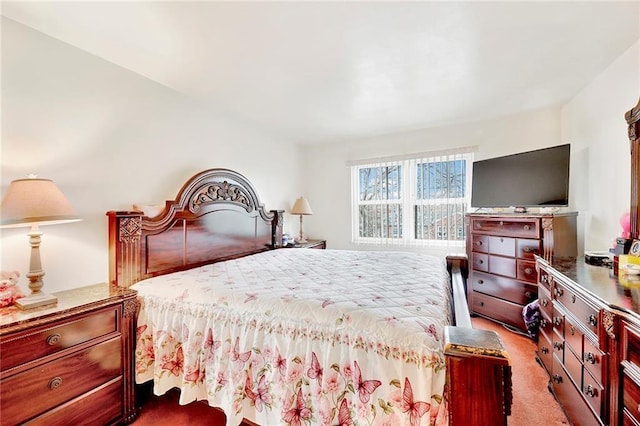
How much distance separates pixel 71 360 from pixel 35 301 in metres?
0.37

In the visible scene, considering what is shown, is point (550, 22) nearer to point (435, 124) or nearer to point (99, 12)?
point (435, 124)

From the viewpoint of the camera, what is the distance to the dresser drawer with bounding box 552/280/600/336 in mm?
1303

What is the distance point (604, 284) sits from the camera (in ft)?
4.67

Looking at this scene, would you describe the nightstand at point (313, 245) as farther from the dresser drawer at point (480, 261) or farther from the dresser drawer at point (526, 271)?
the dresser drawer at point (526, 271)

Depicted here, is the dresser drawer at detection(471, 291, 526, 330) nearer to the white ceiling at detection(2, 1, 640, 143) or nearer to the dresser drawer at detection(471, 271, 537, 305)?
the dresser drawer at detection(471, 271, 537, 305)

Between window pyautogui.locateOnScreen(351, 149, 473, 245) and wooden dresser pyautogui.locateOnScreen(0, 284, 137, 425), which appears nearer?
wooden dresser pyautogui.locateOnScreen(0, 284, 137, 425)

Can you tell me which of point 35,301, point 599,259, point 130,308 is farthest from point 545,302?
point 35,301

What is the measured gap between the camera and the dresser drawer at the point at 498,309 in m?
2.85

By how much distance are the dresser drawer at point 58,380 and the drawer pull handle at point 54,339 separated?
9cm

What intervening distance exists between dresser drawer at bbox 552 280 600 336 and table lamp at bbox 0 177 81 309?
9.02 ft

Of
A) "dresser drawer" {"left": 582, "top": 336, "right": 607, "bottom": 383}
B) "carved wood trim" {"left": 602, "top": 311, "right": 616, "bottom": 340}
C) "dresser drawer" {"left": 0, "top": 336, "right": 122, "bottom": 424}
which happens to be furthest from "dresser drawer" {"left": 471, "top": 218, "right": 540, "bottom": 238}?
"dresser drawer" {"left": 0, "top": 336, "right": 122, "bottom": 424}

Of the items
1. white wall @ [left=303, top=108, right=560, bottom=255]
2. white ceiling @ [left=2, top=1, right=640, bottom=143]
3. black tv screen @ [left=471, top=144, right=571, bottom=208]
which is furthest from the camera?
white wall @ [left=303, top=108, right=560, bottom=255]

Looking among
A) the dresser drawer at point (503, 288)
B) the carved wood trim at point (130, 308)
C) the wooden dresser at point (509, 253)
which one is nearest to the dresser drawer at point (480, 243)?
the wooden dresser at point (509, 253)

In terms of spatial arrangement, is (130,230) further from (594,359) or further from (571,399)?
(571,399)
